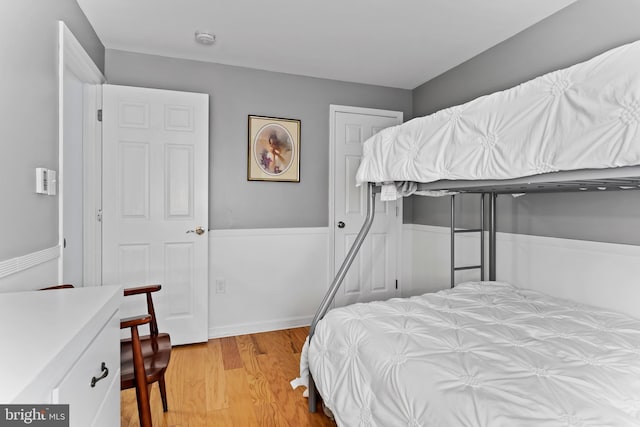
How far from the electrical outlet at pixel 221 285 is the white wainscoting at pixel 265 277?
0.04 ft

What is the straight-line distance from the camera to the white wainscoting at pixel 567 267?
75.3 inches

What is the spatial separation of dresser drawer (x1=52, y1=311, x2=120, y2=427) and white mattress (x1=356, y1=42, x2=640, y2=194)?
59.3 inches

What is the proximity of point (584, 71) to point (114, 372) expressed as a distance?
1866 mm

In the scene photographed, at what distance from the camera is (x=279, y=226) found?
3.24 meters

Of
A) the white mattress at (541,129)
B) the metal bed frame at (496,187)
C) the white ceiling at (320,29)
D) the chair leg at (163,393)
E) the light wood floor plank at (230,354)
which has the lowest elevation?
the light wood floor plank at (230,354)

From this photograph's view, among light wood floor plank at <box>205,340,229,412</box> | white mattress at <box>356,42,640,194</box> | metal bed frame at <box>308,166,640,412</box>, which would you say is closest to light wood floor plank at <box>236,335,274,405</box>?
light wood floor plank at <box>205,340,229,412</box>

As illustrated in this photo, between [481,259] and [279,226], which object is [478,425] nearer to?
[481,259]

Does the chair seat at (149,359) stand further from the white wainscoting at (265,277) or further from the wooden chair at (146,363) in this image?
the white wainscoting at (265,277)

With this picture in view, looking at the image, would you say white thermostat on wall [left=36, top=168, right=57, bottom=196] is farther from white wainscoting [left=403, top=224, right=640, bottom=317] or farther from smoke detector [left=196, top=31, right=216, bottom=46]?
white wainscoting [left=403, top=224, right=640, bottom=317]

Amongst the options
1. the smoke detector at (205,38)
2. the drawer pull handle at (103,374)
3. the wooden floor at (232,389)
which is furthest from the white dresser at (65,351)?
the smoke detector at (205,38)

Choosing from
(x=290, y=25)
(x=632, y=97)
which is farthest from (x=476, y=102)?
(x=290, y=25)

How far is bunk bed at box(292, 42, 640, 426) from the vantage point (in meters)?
1.02

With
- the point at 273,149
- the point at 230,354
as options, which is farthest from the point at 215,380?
the point at 273,149

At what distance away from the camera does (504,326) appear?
1590 millimetres
